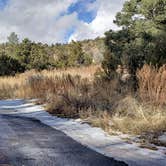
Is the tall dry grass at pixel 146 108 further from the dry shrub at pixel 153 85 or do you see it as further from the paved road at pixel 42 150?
the paved road at pixel 42 150

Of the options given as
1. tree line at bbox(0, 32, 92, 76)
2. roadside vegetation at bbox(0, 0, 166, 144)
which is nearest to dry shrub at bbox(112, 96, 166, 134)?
roadside vegetation at bbox(0, 0, 166, 144)

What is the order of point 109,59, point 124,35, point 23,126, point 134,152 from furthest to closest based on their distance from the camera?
1. point 124,35
2. point 109,59
3. point 23,126
4. point 134,152

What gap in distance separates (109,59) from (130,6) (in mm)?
3829

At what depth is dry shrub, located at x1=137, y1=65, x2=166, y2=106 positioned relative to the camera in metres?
9.45

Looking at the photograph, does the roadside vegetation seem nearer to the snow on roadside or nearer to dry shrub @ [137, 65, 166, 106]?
dry shrub @ [137, 65, 166, 106]

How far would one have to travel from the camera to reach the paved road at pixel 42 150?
5.86m

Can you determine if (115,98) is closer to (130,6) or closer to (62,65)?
(130,6)

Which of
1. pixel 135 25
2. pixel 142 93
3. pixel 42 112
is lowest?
pixel 42 112

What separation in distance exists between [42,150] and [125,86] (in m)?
6.36

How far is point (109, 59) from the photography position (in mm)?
16219

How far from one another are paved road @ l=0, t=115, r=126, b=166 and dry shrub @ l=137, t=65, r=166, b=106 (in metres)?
2.58

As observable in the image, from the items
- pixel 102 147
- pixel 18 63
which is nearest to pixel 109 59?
→ pixel 102 147

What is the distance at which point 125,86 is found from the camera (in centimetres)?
1255

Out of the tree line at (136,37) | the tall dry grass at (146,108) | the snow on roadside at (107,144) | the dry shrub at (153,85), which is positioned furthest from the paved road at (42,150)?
the tree line at (136,37)
